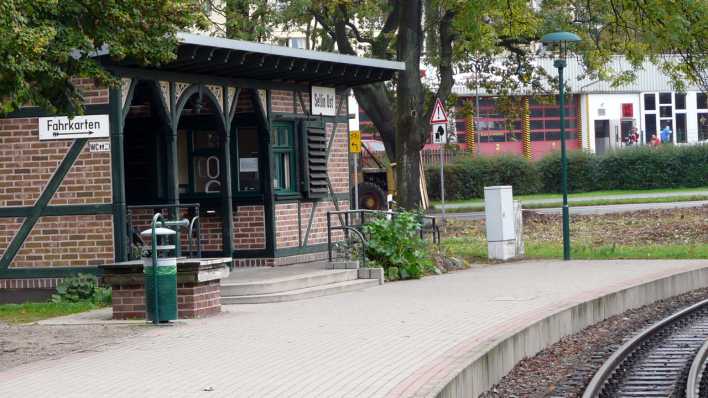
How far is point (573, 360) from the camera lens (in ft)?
45.7

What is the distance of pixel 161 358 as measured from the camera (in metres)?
11.8

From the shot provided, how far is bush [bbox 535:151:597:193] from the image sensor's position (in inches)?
2138

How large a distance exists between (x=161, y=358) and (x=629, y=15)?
1838 centimetres

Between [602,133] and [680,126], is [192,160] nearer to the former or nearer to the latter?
[602,133]

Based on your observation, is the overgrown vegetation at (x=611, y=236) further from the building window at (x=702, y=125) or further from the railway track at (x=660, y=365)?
the building window at (x=702, y=125)

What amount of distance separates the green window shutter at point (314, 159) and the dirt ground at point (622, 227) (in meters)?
8.63

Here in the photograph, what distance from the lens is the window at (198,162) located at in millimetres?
21219

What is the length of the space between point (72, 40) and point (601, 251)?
14.8 meters

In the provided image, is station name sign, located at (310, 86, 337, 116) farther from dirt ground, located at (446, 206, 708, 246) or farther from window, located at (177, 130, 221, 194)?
dirt ground, located at (446, 206, 708, 246)

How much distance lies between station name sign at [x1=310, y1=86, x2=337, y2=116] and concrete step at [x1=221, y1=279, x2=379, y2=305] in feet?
13.5

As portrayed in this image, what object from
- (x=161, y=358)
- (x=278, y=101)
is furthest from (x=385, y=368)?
(x=278, y=101)

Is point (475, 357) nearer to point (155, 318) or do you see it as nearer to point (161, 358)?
point (161, 358)

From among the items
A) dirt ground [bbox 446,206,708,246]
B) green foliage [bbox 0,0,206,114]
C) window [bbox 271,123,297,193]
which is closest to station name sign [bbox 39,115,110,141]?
green foliage [bbox 0,0,206,114]

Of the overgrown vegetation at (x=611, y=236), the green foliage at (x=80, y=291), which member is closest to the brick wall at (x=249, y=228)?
the green foliage at (x=80, y=291)
